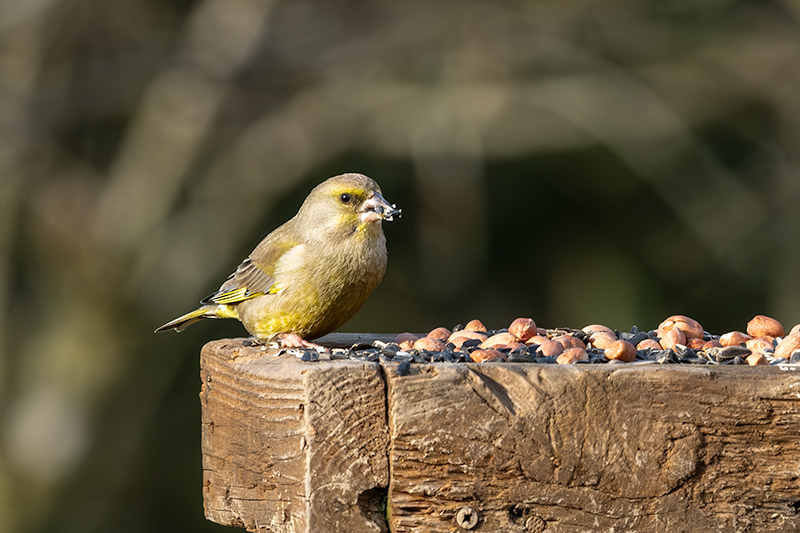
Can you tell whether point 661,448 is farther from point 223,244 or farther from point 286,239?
point 223,244

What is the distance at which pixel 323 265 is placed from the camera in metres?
3.43

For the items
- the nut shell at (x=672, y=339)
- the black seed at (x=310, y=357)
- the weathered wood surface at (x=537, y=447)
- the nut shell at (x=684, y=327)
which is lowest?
the weathered wood surface at (x=537, y=447)

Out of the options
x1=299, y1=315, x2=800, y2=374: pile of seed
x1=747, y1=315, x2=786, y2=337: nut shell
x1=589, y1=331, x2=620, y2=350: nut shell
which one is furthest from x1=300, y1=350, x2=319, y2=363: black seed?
x1=747, y1=315, x2=786, y2=337: nut shell

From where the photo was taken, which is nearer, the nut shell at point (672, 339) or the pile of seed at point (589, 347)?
the pile of seed at point (589, 347)

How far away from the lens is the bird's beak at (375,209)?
3482 millimetres

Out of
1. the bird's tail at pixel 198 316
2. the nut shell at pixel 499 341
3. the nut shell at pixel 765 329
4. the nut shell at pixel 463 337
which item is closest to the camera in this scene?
the nut shell at pixel 499 341

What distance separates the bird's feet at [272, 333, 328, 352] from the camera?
2875 millimetres

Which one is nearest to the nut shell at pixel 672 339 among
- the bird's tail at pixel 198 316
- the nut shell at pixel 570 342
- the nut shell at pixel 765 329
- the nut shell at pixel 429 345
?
the nut shell at pixel 570 342

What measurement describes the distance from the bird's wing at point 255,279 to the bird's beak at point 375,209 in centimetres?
28

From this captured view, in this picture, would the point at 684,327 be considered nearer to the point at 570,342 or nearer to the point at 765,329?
the point at 765,329

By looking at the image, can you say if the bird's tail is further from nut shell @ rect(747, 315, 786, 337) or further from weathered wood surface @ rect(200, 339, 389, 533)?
nut shell @ rect(747, 315, 786, 337)

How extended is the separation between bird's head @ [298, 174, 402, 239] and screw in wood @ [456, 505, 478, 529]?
1.42 meters

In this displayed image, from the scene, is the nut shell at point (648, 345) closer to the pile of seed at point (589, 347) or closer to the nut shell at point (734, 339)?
the pile of seed at point (589, 347)

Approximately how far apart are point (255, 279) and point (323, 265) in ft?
1.21
